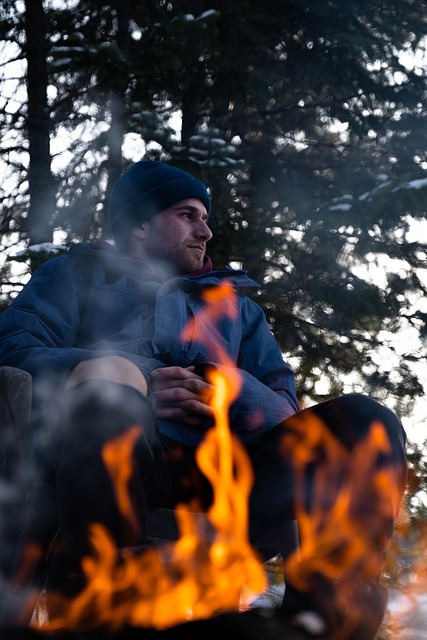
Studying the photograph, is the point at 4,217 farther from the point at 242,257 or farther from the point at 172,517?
the point at 172,517

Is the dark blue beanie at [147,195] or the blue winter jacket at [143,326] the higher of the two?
the dark blue beanie at [147,195]

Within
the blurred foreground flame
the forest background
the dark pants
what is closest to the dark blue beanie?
the blurred foreground flame

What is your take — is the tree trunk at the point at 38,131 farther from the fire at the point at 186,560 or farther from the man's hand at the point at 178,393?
the man's hand at the point at 178,393

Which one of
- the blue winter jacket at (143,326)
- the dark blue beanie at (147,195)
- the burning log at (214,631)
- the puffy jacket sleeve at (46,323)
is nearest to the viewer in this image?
the burning log at (214,631)

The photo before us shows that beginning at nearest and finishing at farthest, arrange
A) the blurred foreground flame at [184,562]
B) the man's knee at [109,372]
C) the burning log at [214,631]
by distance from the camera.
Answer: the burning log at [214,631], the blurred foreground flame at [184,562], the man's knee at [109,372]

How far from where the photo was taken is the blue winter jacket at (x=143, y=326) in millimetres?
2410

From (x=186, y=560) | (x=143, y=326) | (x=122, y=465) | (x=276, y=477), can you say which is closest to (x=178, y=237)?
(x=143, y=326)

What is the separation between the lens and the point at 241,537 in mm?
2346

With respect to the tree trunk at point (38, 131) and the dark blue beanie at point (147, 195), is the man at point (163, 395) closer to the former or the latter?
the dark blue beanie at point (147, 195)

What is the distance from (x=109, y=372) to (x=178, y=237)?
1164mm

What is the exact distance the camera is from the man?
6.11ft

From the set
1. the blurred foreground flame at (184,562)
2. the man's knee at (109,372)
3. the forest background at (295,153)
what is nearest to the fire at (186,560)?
the blurred foreground flame at (184,562)

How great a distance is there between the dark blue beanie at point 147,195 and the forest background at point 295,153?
399cm

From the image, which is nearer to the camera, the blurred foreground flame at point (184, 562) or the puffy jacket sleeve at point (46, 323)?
the blurred foreground flame at point (184, 562)
